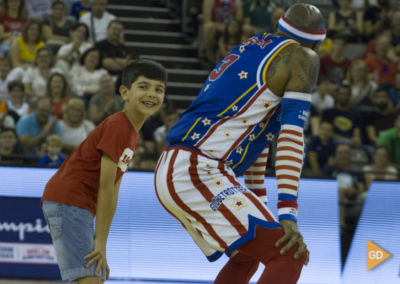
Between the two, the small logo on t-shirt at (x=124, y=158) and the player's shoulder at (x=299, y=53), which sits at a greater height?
the player's shoulder at (x=299, y=53)

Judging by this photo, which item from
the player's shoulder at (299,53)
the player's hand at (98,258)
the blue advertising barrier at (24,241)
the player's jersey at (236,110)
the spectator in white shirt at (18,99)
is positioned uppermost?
the player's shoulder at (299,53)

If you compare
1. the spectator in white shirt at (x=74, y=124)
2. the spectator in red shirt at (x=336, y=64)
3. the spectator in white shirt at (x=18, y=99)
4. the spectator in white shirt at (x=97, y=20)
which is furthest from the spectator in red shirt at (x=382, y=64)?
the spectator in white shirt at (x=18, y=99)

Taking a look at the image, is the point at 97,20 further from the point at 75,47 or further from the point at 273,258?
the point at 273,258

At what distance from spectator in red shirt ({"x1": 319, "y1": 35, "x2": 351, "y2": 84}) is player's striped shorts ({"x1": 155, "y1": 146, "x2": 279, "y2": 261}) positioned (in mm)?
7145

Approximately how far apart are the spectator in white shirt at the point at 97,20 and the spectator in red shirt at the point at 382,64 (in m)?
4.01

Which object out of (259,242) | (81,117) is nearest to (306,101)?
(259,242)

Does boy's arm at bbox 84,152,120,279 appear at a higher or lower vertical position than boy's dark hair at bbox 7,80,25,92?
higher

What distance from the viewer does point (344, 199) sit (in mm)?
6773

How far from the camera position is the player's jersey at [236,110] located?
365 cm

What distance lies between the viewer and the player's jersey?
144 inches

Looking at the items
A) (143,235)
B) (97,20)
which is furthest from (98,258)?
(97,20)

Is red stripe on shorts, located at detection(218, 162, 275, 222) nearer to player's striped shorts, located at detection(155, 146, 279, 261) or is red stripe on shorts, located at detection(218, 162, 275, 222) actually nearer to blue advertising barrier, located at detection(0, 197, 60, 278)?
player's striped shorts, located at detection(155, 146, 279, 261)

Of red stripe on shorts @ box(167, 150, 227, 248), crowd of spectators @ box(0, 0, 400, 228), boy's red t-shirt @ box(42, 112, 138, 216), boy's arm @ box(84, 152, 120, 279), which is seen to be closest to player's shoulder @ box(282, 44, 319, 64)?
red stripe on shorts @ box(167, 150, 227, 248)

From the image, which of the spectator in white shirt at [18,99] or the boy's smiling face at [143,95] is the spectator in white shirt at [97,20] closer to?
the spectator in white shirt at [18,99]
